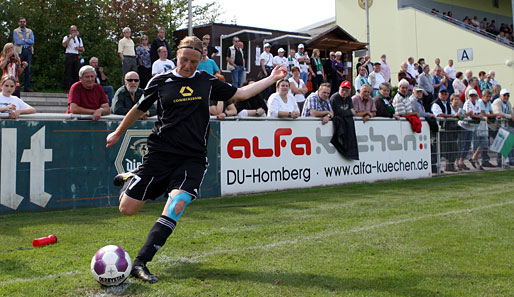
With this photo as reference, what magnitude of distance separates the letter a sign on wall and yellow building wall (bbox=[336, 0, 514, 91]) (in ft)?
0.65

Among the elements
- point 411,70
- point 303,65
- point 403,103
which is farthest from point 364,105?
point 411,70

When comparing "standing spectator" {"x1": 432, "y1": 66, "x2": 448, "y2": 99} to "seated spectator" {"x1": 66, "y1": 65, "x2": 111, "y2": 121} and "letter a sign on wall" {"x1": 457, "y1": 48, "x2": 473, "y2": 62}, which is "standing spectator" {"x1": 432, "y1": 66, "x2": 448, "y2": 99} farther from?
"letter a sign on wall" {"x1": 457, "y1": 48, "x2": 473, "y2": 62}

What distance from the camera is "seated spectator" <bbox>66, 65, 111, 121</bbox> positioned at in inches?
396

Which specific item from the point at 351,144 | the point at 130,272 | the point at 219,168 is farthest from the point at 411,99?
the point at 130,272

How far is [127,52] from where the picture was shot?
16.8 meters

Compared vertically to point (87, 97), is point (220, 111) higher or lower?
lower

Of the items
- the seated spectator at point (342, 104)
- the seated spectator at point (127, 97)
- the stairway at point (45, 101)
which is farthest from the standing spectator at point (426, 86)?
the stairway at point (45, 101)

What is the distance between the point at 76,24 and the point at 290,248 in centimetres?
2394

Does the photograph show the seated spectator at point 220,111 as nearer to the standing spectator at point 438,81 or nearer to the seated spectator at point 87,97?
the seated spectator at point 87,97

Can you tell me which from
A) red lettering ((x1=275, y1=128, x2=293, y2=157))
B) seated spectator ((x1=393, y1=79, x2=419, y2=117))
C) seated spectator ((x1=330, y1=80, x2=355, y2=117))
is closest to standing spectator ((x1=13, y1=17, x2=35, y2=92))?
red lettering ((x1=275, y1=128, x2=293, y2=157))

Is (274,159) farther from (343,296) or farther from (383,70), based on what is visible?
(383,70)

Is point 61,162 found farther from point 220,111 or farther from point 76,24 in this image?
point 76,24

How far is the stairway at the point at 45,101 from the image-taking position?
53.5ft

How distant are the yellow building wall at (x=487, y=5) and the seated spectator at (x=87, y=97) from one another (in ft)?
121
